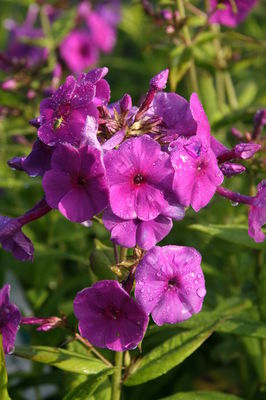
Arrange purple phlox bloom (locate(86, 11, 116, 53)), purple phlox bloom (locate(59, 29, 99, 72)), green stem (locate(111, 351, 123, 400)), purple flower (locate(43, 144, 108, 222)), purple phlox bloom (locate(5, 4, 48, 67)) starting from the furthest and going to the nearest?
purple phlox bloom (locate(86, 11, 116, 53))
purple phlox bloom (locate(59, 29, 99, 72))
purple phlox bloom (locate(5, 4, 48, 67))
green stem (locate(111, 351, 123, 400))
purple flower (locate(43, 144, 108, 222))

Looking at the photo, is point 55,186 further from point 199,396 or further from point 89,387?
point 199,396

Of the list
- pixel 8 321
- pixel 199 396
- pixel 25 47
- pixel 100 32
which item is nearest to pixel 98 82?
pixel 8 321

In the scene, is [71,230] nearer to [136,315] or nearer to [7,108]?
[7,108]

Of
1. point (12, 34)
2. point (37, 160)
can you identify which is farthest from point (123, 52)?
point (37, 160)

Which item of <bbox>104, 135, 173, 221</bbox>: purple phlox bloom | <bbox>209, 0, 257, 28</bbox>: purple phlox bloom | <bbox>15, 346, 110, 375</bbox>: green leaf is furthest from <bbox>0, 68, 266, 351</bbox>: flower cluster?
<bbox>209, 0, 257, 28</bbox>: purple phlox bloom

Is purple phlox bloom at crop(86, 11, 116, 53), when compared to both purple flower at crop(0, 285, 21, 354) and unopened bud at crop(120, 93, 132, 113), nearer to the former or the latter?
unopened bud at crop(120, 93, 132, 113)

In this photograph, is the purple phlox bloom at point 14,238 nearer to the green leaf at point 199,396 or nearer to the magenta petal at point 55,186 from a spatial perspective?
the magenta petal at point 55,186

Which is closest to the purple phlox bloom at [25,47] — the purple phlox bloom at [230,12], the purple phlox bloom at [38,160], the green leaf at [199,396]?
the purple phlox bloom at [230,12]
